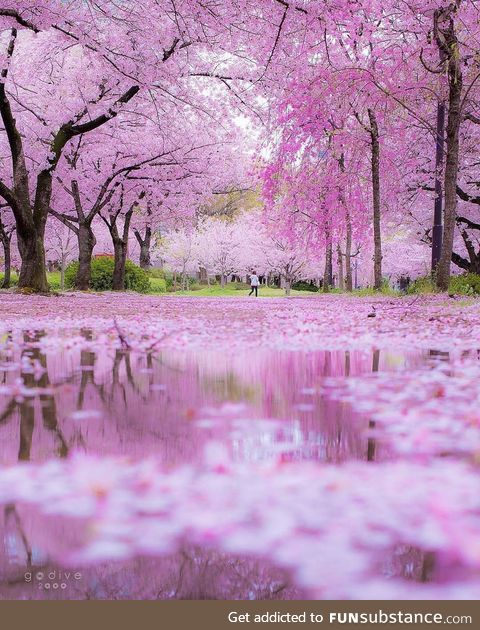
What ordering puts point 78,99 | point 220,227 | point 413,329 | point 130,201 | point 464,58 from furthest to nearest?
point 220,227
point 130,201
point 78,99
point 464,58
point 413,329

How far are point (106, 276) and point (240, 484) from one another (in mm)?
31649

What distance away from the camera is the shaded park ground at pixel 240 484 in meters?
1.12

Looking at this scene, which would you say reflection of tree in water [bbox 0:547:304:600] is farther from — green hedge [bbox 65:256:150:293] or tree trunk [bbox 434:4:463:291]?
green hedge [bbox 65:256:150:293]

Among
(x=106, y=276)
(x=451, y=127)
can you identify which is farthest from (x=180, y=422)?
(x=106, y=276)

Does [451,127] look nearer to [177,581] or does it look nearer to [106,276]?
[177,581]

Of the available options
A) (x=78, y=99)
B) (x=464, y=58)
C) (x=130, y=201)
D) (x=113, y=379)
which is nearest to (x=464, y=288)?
(x=464, y=58)

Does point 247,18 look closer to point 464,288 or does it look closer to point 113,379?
point 464,288

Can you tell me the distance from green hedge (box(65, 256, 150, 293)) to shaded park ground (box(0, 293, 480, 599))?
29.4 meters

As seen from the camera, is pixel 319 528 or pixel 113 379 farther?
pixel 113 379

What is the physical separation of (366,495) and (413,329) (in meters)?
5.20

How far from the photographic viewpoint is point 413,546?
1144mm

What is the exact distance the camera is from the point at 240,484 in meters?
1.49

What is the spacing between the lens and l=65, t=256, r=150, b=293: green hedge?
106 ft

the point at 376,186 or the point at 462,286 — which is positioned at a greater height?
the point at 376,186
